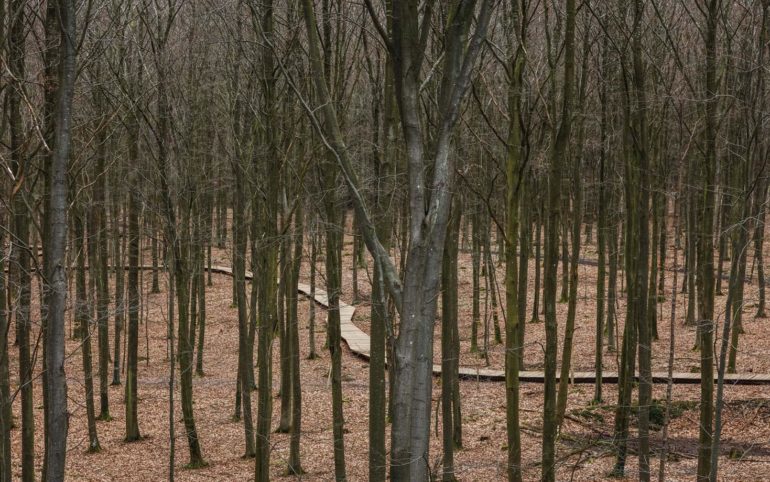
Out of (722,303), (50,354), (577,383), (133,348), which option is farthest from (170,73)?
(722,303)

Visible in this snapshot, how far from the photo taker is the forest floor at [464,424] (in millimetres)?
14023

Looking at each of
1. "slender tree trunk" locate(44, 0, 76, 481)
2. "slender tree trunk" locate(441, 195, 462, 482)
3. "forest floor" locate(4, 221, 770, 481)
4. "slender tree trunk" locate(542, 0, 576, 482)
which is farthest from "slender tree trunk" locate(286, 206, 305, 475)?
"slender tree trunk" locate(44, 0, 76, 481)

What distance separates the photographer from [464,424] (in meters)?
17.1

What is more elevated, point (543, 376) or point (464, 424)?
point (543, 376)

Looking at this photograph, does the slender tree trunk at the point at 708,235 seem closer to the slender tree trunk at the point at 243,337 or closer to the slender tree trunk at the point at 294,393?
the slender tree trunk at the point at 294,393

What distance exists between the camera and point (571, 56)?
945 cm

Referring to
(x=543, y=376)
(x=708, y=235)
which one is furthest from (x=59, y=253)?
(x=543, y=376)

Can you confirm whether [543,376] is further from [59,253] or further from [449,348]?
[59,253]

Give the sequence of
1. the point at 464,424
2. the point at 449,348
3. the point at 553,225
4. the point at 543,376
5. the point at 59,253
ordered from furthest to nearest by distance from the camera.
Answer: the point at 543,376 → the point at 464,424 → the point at 449,348 → the point at 553,225 → the point at 59,253

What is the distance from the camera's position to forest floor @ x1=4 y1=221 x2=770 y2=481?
1402cm

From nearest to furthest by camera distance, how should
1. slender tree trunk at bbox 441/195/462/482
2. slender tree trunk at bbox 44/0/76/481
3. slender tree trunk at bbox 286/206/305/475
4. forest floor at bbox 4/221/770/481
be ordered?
1. slender tree trunk at bbox 44/0/76/481
2. slender tree trunk at bbox 441/195/462/482
3. forest floor at bbox 4/221/770/481
4. slender tree trunk at bbox 286/206/305/475

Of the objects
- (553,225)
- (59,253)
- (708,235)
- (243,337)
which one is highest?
(553,225)

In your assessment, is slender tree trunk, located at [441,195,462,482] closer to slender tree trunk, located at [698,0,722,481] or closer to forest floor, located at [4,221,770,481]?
forest floor, located at [4,221,770,481]

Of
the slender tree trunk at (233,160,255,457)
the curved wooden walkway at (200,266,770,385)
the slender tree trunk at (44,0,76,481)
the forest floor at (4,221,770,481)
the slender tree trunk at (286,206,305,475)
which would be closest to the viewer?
the slender tree trunk at (44,0,76,481)
